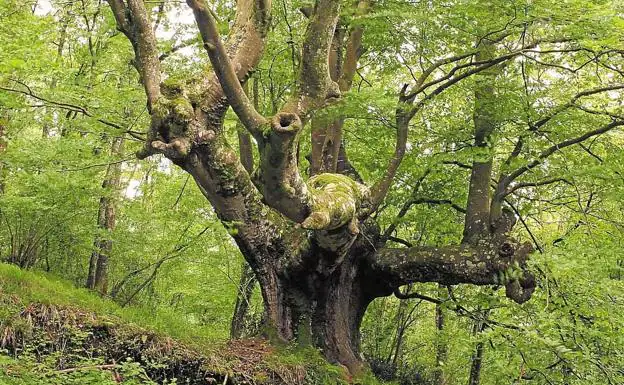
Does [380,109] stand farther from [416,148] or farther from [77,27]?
[77,27]

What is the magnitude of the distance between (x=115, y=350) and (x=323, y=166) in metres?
3.70

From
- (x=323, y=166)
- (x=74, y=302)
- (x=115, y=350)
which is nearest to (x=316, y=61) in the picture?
(x=323, y=166)

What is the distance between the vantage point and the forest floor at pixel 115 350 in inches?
180

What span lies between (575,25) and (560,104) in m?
1.98

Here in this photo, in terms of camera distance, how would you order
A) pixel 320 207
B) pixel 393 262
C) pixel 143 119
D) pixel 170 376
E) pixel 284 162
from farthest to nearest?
pixel 143 119 < pixel 393 262 < pixel 170 376 < pixel 320 207 < pixel 284 162

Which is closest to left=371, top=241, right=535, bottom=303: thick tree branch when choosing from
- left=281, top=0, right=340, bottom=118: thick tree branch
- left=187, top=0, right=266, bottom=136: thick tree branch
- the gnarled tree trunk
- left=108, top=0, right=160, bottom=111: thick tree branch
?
the gnarled tree trunk

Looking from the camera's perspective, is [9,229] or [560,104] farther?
[9,229]

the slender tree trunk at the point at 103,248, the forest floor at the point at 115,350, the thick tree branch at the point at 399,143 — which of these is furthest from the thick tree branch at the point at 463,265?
the slender tree trunk at the point at 103,248

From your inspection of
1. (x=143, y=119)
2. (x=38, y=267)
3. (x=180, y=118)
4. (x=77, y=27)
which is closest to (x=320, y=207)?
(x=180, y=118)

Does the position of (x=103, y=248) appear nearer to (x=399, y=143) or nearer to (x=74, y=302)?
(x=74, y=302)

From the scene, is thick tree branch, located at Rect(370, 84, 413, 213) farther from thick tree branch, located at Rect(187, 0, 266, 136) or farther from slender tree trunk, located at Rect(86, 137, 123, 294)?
slender tree trunk, located at Rect(86, 137, 123, 294)

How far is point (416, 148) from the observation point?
8.21 metres

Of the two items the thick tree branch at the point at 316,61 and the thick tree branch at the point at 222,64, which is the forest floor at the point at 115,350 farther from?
the thick tree branch at the point at 316,61

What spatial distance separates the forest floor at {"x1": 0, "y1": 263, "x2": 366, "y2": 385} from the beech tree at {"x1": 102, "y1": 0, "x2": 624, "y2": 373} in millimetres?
832
